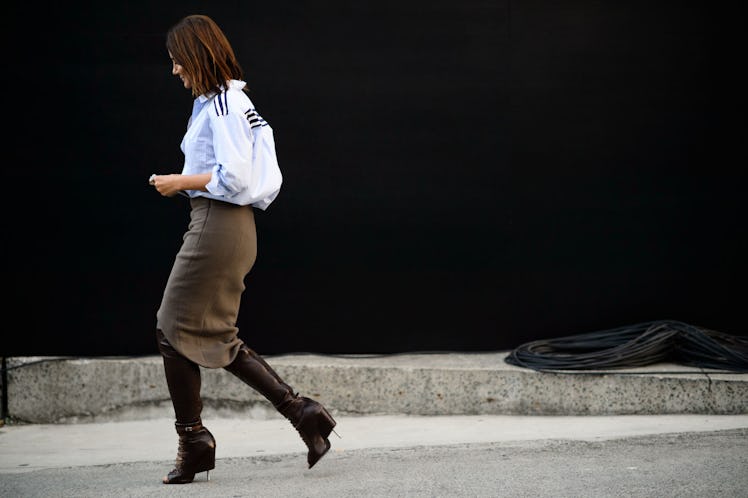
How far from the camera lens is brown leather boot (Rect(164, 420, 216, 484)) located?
379 centimetres

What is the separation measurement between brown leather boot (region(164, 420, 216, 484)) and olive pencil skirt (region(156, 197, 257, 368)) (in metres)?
0.28

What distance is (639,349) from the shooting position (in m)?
5.20

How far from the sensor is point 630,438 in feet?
14.6

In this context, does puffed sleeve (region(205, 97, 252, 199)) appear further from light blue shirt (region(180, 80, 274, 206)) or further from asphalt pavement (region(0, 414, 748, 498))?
asphalt pavement (region(0, 414, 748, 498))

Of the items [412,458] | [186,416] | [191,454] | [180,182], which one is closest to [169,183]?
[180,182]

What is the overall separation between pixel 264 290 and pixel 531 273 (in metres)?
1.53

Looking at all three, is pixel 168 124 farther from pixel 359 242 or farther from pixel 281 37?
pixel 359 242

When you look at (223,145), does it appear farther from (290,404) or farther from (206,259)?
(290,404)

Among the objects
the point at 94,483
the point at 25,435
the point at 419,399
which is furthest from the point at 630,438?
the point at 25,435

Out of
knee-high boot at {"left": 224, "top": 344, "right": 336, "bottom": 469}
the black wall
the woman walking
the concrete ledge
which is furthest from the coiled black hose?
the woman walking

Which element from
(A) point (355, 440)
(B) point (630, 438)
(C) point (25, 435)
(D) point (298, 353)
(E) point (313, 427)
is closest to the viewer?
(E) point (313, 427)

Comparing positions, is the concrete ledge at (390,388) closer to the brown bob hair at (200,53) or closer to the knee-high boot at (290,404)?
the knee-high boot at (290,404)

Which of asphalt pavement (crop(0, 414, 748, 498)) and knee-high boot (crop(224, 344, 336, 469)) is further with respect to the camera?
knee-high boot (crop(224, 344, 336, 469))

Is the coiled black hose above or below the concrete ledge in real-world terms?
above
